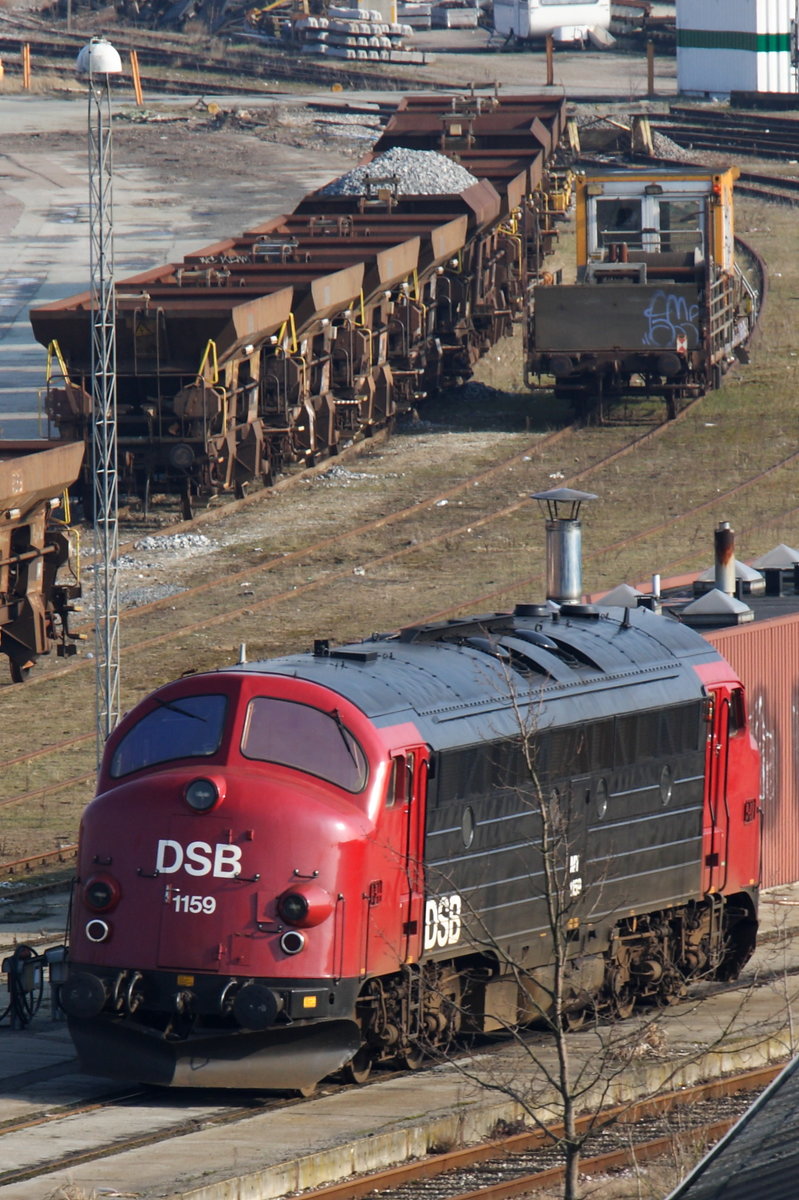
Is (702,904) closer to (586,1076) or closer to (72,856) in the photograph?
(586,1076)

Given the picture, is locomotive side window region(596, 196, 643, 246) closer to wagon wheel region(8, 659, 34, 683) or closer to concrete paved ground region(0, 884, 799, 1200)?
wagon wheel region(8, 659, 34, 683)

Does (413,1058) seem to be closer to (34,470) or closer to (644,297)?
(34,470)

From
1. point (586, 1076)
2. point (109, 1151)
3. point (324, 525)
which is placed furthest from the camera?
point (324, 525)

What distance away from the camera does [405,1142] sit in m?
11.2

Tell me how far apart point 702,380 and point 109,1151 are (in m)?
27.3

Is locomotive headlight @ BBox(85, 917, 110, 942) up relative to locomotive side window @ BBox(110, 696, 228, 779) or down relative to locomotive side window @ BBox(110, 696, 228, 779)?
down

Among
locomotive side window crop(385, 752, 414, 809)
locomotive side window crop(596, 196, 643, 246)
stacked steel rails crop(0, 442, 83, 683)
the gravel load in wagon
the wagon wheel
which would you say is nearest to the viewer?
locomotive side window crop(385, 752, 414, 809)

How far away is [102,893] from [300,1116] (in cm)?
168

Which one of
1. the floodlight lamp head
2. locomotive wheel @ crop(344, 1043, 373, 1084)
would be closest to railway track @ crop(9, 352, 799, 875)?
the floodlight lamp head

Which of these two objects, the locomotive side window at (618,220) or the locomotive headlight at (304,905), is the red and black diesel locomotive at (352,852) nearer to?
the locomotive headlight at (304,905)

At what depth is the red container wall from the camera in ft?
59.3

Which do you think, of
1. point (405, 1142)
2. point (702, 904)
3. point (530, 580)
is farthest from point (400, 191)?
point (405, 1142)

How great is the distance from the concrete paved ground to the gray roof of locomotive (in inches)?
80.2

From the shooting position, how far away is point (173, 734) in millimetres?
12148
